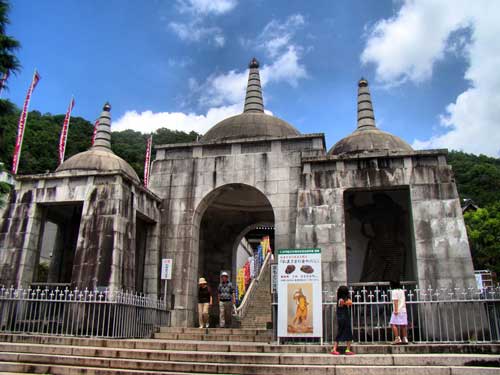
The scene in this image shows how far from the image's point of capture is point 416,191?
47.8 feet

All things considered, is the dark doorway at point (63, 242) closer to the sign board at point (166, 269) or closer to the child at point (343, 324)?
the sign board at point (166, 269)

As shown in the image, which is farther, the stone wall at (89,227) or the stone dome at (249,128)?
the stone dome at (249,128)

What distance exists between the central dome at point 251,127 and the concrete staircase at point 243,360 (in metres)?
10.3

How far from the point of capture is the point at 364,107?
1986 centimetres

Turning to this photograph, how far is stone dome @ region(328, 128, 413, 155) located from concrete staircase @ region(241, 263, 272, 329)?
293 inches

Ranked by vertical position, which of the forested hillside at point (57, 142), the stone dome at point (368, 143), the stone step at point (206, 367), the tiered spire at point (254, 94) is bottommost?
the stone step at point (206, 367)

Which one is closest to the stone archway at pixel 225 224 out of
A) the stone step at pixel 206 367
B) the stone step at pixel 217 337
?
the stone step at pixel 217 337

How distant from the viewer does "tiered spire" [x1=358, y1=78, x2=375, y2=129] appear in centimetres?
1953

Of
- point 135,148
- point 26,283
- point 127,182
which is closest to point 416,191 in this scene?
point 127,182

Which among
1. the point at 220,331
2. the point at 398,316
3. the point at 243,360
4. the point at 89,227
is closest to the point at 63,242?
the point at 89,227

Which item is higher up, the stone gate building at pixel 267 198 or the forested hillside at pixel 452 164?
the forested hillside at pixel 452 164

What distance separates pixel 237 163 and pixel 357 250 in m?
5.72

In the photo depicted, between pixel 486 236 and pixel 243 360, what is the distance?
102 ft

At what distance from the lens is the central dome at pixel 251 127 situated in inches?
783
